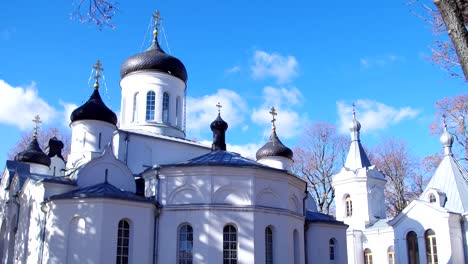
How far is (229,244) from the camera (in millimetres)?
14594

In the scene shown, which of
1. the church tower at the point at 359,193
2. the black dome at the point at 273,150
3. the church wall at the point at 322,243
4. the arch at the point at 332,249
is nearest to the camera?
the church wall at the point at 322,243

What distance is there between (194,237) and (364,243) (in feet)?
54.4

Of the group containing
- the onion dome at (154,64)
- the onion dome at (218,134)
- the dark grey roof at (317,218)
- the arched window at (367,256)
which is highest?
the onion dome at (154,64)

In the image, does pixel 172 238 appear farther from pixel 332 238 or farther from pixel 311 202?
pixel 311 202

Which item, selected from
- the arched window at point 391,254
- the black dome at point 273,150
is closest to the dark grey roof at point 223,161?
the black dome at point 273,150

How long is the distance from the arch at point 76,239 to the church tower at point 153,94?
6733 mm

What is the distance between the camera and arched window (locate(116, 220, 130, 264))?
14109 mm

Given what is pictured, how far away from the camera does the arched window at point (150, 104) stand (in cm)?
2080

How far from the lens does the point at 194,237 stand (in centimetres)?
1455

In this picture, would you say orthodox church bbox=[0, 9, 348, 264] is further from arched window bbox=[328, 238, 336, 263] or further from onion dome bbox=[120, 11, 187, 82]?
onion dome bbox=[120, 11, 187, 82]

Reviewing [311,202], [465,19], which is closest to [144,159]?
[311,202]

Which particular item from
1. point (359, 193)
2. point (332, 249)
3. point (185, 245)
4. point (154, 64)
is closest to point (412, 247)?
point (359, 193)

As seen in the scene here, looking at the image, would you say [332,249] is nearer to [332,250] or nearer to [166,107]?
[332,250]

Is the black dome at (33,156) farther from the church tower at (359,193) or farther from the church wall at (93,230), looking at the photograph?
the church tower at (359,193)
